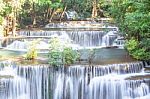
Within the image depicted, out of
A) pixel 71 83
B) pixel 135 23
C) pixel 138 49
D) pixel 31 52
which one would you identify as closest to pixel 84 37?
pixel 138 49

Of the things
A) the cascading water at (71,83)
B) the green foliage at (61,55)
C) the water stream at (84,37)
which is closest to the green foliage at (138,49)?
the cascading water at (71,83)

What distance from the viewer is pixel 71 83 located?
1722 centimetres

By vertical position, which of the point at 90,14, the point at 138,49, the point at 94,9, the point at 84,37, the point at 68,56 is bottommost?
the point at 68,56

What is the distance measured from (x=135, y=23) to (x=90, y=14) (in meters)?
15.9

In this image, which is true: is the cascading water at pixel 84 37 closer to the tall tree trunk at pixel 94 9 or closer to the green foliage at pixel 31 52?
the green foliage at pixel 31 52

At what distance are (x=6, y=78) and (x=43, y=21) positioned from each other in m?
15.2

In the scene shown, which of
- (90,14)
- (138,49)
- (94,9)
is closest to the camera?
(138,49)

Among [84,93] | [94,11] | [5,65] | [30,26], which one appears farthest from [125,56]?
[94,11]

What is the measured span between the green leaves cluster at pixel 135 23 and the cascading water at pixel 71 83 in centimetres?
164

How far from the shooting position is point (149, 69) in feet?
59.1

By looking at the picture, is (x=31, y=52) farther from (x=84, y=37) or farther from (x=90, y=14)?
(x=90, y=14)

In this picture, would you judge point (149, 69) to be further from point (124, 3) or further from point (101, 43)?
point (101, 43)

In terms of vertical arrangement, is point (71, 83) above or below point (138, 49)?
below

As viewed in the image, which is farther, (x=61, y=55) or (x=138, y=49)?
(x=138, y=49)
